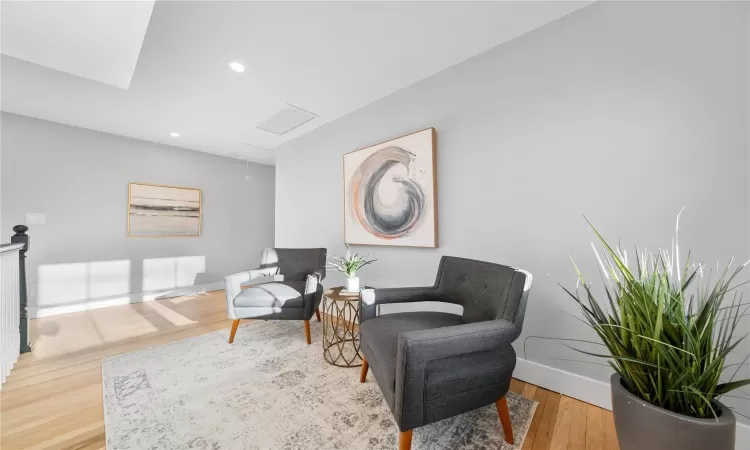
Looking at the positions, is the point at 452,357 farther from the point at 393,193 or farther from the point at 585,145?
→ the point at 393,193

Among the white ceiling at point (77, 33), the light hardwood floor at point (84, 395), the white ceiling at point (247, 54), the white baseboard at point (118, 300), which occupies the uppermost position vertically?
the white ceiling at point (247, 54)

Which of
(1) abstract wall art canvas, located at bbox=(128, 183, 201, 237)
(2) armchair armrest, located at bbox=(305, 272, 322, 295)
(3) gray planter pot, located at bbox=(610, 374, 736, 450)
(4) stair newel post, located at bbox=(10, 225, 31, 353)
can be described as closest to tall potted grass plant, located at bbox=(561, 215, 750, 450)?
(3) gray planter pot, located at bbox=(610, 374, 736, 450)

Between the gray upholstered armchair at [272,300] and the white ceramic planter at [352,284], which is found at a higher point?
the white ceramic planter at [352,284]

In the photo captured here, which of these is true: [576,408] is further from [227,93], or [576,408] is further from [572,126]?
[227,93]

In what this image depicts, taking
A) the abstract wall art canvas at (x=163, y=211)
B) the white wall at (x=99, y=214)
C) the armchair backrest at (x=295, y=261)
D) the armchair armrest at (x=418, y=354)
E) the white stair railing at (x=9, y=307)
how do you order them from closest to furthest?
1. the armchair armrest at (x=418, y=354)
2. the white stair railing at (x=9, y=307)
3. the armchair backrest at (x=295, y=261)
4. the white wall at (x=99, y=214)
5. the abstract wall art canvas at (x=163, y=211)

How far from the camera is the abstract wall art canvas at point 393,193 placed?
2.43m

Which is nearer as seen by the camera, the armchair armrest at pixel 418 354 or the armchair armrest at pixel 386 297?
the armchair armrest at pixel 418 354

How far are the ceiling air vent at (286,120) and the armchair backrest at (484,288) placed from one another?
2327 mm

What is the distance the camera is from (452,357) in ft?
3.99

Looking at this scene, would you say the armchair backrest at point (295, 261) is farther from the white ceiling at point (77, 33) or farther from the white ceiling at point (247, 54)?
the white ceiling at point (77, 33)

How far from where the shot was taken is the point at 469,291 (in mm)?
1786

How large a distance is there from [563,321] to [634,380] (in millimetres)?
798

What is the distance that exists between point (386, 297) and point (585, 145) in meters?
1.55

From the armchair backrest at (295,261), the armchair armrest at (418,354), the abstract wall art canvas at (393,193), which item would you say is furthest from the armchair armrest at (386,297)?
the armchair backrest at (295,261)
